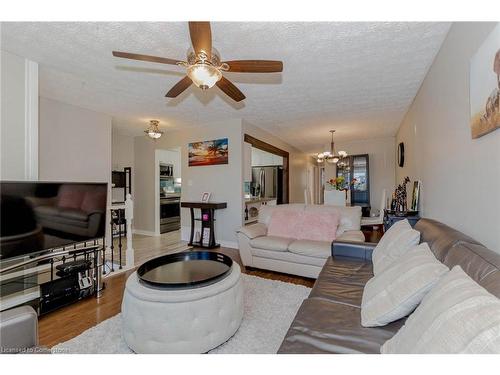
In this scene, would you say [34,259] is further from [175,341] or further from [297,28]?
[297,28]

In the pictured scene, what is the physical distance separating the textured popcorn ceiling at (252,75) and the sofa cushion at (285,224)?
1.71m

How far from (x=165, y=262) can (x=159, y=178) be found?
377cm

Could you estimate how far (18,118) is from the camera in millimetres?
2268

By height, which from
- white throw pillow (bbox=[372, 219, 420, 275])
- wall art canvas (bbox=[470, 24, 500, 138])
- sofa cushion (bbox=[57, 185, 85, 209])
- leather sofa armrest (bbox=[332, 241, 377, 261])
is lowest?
leather sofa armrest (bbox=[332, 241, 377, 261])

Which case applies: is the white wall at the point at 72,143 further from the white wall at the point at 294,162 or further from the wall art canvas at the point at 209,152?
the white wall at the point at 294,162

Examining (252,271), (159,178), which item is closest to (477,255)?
(252,271)

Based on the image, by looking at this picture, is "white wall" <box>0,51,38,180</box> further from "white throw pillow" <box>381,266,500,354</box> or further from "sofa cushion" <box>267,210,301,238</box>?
"white throw pillow" <box>381,266,500,354</box>

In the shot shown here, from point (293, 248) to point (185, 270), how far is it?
1363 millimetres

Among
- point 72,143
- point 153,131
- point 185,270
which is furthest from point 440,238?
point 72,143

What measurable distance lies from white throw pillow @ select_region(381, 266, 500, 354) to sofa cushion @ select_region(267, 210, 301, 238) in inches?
88.6

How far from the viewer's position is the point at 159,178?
552cm

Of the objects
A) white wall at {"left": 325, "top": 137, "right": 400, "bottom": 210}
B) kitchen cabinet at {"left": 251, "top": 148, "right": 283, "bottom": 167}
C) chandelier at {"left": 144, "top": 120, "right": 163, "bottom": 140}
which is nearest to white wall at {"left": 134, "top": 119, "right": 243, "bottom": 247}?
chandelier at {"left": 144, "top": 120, "right": 163, "bottom": 140}

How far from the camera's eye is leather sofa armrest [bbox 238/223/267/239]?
311cm
